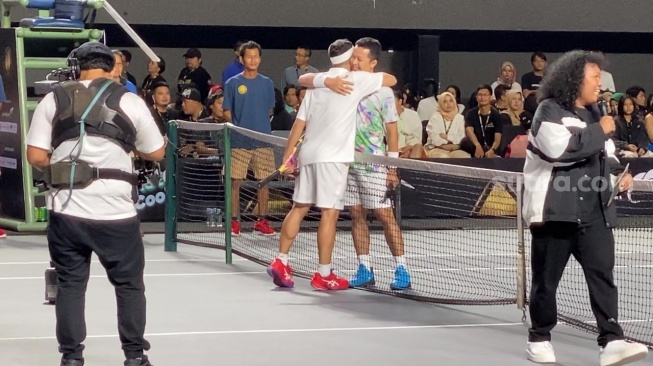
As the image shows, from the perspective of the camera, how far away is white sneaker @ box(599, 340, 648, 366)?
260 inches

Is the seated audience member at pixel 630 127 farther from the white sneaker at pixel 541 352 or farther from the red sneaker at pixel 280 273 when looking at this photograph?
the white sneaker at pixel 541 352

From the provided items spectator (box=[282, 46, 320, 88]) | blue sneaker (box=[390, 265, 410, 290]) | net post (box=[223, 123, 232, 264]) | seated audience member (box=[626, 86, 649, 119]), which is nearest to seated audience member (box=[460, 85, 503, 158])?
spectator (box=[282, 46, 320, 88])

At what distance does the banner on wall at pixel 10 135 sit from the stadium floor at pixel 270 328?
2627 millimetres

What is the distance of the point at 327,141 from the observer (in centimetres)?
941

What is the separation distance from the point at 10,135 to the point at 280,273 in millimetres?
4731

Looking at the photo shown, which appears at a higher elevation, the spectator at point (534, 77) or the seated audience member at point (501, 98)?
the spectator at point (534, 77)

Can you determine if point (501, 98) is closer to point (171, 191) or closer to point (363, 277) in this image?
point (171, 191)

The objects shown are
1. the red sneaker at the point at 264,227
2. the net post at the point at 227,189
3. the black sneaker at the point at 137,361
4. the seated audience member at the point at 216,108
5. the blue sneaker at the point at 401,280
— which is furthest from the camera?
the seated audience member at the point at 216,108

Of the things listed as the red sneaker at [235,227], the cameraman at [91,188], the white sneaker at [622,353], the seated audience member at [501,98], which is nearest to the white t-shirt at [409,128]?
the seated audience member at [501,98]

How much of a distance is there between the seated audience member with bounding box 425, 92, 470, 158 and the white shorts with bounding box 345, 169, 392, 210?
19.4 feet

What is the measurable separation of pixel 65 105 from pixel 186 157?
23.6 ft

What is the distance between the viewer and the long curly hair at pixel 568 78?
674cm

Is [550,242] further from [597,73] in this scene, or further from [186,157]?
[186,157]

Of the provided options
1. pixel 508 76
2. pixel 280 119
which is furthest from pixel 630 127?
pixel 280 119
